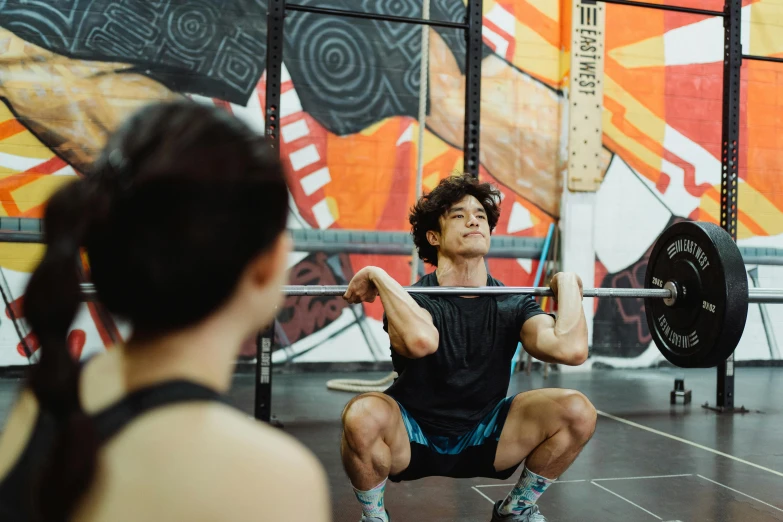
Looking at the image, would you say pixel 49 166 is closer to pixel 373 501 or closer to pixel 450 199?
pixel 450 199

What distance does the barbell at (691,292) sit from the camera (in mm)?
2062

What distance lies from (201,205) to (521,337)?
1.58m

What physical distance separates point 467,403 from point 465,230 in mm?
517

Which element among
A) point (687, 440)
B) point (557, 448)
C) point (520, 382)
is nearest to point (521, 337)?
point (557, 448)

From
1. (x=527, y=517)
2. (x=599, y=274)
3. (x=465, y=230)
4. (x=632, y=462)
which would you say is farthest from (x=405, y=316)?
(x=599, y=274)

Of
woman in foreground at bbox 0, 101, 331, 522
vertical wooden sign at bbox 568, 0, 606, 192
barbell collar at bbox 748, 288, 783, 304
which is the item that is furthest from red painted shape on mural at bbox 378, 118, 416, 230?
woman in foreground at bbox 0, 101, 331, 522

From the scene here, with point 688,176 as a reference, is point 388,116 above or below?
above

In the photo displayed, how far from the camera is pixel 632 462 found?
287 cm

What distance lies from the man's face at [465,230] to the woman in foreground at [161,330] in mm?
→ 1547

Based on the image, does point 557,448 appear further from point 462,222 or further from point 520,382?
point 520,382

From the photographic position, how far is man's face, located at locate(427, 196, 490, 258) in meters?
2.03

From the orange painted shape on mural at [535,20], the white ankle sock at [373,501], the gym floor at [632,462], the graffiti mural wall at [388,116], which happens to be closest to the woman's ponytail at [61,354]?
the white ankle sock at [373,501]

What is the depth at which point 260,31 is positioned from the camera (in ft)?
16.3

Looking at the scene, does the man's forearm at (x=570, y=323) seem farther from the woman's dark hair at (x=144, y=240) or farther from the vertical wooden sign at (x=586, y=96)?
the vertical wooden sign at (x=586, y=96)
